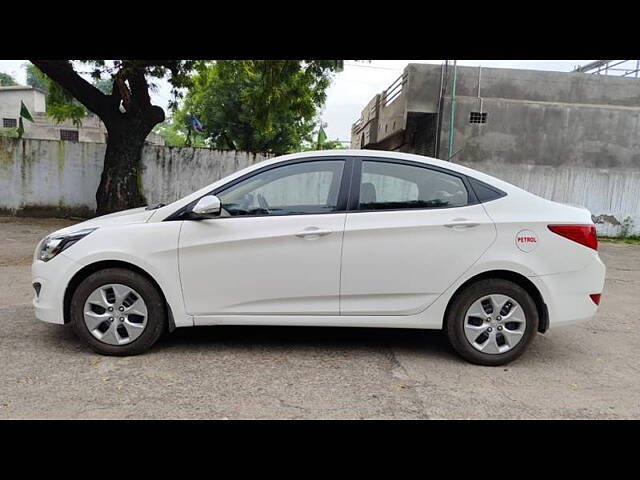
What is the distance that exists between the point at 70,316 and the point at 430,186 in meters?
3.13

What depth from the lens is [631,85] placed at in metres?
13.8

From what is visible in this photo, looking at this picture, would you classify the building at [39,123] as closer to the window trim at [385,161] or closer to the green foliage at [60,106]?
the green foliage at [60,106]

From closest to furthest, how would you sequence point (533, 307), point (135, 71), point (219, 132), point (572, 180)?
point (533, 307) < point (135, 71) < point (572, 180) < point (219, 132)

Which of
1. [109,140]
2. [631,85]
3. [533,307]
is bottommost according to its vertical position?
[533,307]

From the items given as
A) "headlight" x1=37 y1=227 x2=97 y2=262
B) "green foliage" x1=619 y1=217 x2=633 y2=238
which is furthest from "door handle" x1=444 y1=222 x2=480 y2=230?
"green foliage" x1=619 y1=217 x2=633 y2=238

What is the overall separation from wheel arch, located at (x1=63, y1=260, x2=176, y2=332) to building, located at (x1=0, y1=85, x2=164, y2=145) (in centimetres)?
3040

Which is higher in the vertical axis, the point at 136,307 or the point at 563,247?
the point at 563,247

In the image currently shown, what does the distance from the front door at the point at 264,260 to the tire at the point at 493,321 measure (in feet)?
3.34

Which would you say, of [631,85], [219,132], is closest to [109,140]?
[631,85]

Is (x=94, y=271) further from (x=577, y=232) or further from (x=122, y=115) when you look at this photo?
(x=122, y=115)

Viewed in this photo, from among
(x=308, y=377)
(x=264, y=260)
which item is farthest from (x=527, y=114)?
(x=308, y=377)

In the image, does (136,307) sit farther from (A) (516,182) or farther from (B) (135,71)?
(A) (516,182)

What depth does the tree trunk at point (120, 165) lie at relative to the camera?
11539 millimetres

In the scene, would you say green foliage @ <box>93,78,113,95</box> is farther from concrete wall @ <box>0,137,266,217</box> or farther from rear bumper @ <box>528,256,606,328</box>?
rear bumper @ <box>528,256,606,328</box>
